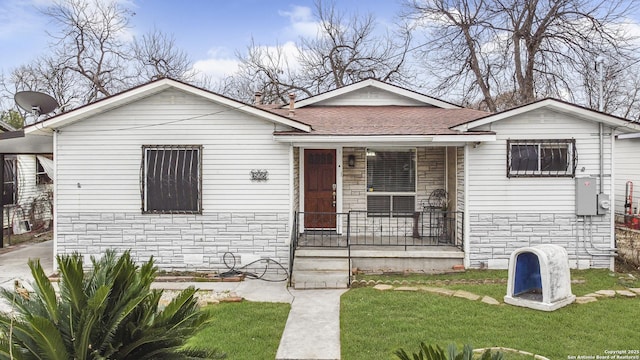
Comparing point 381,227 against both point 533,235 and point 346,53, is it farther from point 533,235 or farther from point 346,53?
point 346,53

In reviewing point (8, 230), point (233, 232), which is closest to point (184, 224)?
point (233, 232)

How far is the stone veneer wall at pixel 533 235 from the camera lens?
27.7 ft

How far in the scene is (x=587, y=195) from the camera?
8.29 m

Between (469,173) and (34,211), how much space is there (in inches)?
567

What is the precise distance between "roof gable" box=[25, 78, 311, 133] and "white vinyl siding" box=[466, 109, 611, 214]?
3.70 m

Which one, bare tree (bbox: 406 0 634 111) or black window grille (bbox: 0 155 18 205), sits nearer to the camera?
black window grille (bbox: 0 155 18 205)

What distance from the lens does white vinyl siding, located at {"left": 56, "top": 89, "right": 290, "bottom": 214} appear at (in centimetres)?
835

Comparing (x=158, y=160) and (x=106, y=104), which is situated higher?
(x=106, y=104)

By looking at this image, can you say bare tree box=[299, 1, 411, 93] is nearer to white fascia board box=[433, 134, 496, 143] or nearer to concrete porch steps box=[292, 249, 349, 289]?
white fascia board box=[433, 134, 496, 143]

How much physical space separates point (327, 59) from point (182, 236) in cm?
1951

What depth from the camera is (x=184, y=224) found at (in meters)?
8.42

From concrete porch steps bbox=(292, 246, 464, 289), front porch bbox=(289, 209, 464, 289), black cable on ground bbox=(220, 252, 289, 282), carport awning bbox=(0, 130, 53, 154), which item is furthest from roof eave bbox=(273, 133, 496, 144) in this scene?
carport awning bbox=(0, 130, 53, 154)

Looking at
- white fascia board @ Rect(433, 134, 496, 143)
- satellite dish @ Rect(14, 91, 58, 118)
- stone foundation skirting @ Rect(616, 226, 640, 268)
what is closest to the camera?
white fascia board @ Rect(433, 134, 496, 143)

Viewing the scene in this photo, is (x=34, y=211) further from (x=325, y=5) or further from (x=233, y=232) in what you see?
(x=325, y=5)
